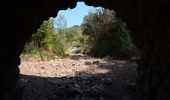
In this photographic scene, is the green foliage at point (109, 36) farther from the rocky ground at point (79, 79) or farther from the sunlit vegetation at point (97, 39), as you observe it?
the rocky ground at point (79, 79)

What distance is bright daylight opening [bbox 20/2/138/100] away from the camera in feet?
35.8

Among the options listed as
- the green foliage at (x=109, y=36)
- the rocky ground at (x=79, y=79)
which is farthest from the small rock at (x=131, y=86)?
the green foliage at (x=109, y=36)

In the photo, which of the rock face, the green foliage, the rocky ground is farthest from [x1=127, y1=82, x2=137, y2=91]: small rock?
the green foliage

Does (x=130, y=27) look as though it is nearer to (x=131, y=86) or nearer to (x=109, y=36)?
(x=131, y=86)

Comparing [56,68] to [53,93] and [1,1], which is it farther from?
[1,1]

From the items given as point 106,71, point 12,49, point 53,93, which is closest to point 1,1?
point 12,49

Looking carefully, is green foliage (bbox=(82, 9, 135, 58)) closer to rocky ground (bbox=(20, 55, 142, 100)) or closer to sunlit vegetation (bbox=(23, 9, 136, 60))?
sunlit vegetation (bbox=(23, 9, 136, 60))

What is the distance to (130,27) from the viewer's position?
9.30 metres

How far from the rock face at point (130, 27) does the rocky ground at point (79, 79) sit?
55.8 inches

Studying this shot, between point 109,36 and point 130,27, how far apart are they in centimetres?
812

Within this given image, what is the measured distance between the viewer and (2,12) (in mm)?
7645

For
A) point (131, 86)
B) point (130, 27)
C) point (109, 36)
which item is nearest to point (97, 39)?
point (109, 36)

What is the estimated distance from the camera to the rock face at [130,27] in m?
7.76

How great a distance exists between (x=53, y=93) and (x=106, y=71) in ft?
10.7
